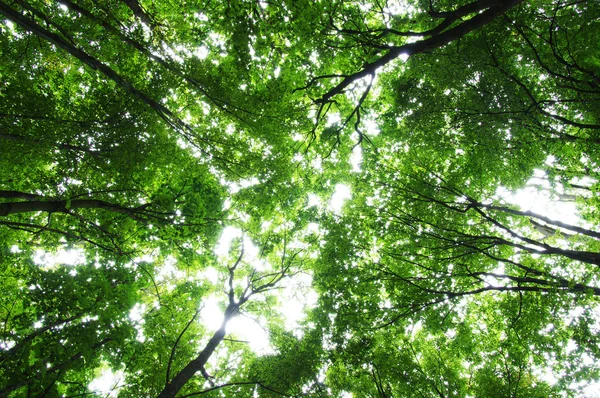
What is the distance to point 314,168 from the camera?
31.1ft

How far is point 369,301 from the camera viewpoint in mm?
7461

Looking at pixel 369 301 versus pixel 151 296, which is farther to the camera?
pixel 151 296

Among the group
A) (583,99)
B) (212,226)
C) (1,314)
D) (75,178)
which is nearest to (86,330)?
(212,226)

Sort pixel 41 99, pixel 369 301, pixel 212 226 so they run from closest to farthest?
pixel 41 99, pixel 212 226, pixel 369 301

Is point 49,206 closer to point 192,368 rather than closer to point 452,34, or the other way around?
point 192,368

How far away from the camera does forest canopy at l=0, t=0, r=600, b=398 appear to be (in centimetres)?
505

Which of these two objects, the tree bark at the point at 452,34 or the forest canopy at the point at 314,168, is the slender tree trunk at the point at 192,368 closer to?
the forest canopy at the point at 314,168

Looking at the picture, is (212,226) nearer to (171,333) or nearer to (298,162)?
(298,162)

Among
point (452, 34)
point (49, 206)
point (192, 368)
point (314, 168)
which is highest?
point (314, 168)

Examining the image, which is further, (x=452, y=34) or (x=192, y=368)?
(x=192, y=368)

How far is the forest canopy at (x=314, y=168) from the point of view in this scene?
5.05m

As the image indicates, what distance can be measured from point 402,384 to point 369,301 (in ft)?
13.6

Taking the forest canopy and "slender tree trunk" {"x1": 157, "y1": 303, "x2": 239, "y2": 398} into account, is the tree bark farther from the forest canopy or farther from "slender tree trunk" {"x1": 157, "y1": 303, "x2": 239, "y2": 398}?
"slender tree trunk" {"x1": 157, "y1": 303, "x2": 239, "y2": 398}

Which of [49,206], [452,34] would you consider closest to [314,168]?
[452,34]
